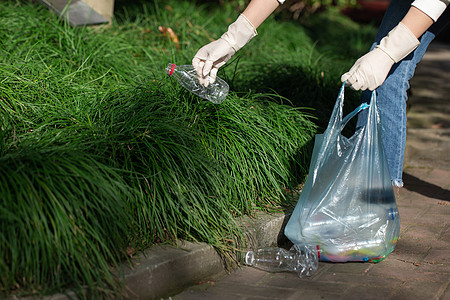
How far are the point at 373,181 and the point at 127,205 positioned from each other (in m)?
1.16

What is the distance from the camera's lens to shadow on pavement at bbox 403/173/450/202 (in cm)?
374

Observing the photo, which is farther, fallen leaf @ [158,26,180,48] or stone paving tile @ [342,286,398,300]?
fallen leaf @ [158,26,180,48]

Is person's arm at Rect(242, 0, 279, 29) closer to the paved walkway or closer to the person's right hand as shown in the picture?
the person's right hand

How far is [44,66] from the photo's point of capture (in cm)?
366

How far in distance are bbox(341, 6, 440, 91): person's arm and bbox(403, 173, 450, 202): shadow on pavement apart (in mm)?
1448

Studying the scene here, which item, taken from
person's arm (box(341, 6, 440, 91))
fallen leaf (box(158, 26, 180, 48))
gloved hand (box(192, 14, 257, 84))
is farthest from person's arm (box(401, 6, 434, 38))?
fallen leaf (box(158, 26, 180, 48))

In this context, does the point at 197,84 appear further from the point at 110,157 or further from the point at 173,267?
the point at 173,267

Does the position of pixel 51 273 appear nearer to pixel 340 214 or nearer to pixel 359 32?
pixel 340 214

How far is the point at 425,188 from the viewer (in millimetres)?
3902

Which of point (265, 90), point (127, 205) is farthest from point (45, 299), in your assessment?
point (265, 90)

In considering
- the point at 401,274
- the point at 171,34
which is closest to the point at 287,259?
the point at 401,274

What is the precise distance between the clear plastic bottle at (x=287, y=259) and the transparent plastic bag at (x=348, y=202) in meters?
0.05

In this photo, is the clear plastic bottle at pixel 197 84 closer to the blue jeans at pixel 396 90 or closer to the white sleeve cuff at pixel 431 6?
the blue jeans at pixel 396 90

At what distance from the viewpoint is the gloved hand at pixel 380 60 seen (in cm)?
258
